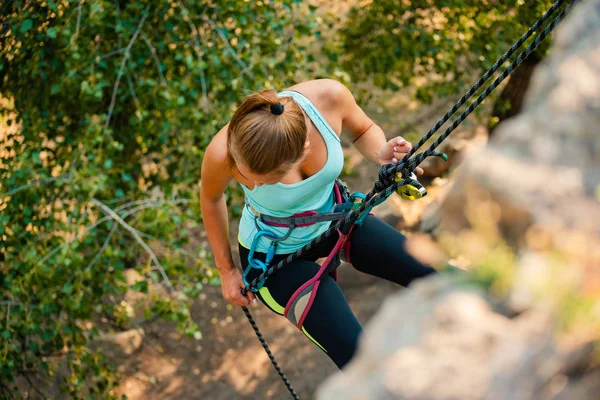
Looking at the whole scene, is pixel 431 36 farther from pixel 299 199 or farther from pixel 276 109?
pixel 276 109

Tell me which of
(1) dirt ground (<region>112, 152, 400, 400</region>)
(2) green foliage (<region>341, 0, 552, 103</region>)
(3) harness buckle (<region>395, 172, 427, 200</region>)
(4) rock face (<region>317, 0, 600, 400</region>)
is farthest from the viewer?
(1) dirt ground (<region>112, 152, 400, 400</region>)

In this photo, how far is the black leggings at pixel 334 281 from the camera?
2.04 m

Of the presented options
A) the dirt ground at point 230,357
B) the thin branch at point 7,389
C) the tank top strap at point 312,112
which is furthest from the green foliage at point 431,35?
the thin branch at point 7,389

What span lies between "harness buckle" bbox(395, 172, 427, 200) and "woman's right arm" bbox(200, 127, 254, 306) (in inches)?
20.9

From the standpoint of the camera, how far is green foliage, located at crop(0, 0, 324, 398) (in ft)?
11.0

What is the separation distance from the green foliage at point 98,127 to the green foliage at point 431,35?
1.03 m

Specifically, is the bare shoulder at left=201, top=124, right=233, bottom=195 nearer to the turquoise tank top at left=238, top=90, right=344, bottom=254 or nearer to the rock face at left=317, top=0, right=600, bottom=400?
the turquoise tank top at left=238, top=90, right=344, bottom=254

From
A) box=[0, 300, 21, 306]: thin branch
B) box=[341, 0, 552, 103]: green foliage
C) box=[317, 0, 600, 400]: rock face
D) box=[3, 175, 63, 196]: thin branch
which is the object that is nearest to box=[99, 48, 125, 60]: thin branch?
box=[3, 175, 63, 196]: thin branch

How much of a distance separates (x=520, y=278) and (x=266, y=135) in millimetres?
1082

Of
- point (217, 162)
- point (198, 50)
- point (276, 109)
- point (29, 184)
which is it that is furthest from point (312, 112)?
point (29, 184)

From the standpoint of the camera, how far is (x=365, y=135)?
2287mm

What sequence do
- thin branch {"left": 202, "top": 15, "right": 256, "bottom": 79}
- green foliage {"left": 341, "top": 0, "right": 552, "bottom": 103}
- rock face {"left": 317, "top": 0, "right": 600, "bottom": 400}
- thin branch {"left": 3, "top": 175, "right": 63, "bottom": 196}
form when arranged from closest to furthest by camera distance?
rock face {"left": 317, "top": 0, "right": 600, "bottom": 400}
thin branch {"left": 3, "top": 175, "right": 63, "bottom": 196}
thin branch {"left": 202, "top": 15, "right": 256, "bottom": 79}
green foliage {"left": 341, "top": 0, "right": 552, "bottom": 103}

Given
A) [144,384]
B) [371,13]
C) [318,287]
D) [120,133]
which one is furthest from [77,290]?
[371,13]

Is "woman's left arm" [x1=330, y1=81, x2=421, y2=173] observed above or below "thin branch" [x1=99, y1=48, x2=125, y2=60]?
above
